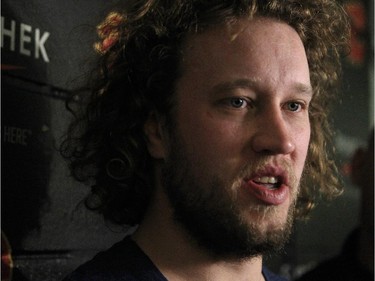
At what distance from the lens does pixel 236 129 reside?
104cm

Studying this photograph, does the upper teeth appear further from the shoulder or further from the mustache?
the shoulder

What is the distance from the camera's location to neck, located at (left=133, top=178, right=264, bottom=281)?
106 cm

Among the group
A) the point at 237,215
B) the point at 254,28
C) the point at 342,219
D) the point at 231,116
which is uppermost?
the point at 254,28

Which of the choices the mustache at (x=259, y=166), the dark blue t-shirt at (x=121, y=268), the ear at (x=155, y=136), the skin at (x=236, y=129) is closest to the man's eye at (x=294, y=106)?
the skin at (x=236, y=129)

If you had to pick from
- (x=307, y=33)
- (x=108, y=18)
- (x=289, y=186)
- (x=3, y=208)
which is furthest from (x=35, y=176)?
(x=307, y=33)

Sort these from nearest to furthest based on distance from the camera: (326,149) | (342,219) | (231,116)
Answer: (231,116), (326,149), (342,219)

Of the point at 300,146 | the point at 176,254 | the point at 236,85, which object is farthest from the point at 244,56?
the point at 176,254

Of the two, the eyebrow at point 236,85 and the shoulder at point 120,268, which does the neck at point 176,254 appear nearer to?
the shoulder at point 120,268

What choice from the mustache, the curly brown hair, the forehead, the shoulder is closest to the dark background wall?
the curly brown hair

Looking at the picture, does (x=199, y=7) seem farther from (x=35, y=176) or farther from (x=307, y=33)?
(x=35, y=176)

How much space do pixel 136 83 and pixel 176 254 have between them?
32 cm

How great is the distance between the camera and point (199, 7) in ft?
3.72

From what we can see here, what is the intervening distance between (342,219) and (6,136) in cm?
137

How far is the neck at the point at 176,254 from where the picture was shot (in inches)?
41.8
